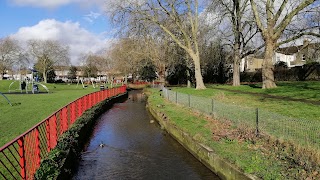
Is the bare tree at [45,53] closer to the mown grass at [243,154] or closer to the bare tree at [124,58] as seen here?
the bare tree at [124,58]

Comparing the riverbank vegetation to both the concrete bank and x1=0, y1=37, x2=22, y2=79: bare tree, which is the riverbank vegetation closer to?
the concrete bank

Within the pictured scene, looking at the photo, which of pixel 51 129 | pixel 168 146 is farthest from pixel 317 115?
pixel 51 129

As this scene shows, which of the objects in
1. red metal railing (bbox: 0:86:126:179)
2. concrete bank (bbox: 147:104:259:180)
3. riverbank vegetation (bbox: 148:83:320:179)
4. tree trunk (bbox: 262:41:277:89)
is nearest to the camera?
red metal railing (bbox: 0:86:126:179)

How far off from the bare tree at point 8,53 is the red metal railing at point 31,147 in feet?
215

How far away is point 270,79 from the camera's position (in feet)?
81.3

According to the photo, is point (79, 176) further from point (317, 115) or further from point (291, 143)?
point (317, 115)

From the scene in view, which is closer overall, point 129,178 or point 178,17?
point 129,178

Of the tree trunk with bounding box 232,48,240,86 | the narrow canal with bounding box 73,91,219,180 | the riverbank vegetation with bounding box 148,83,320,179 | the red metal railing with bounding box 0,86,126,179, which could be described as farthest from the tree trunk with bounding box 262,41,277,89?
the red metal railing with bounding box 0,86,126,179

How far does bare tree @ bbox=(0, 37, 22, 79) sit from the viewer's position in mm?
69625

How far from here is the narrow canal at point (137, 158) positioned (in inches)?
332

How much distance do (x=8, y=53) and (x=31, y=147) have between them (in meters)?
73.1

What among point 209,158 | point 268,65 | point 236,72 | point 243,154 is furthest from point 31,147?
point 236,72

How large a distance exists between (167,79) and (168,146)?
4458cm

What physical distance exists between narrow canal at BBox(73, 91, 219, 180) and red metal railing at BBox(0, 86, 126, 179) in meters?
1.25
